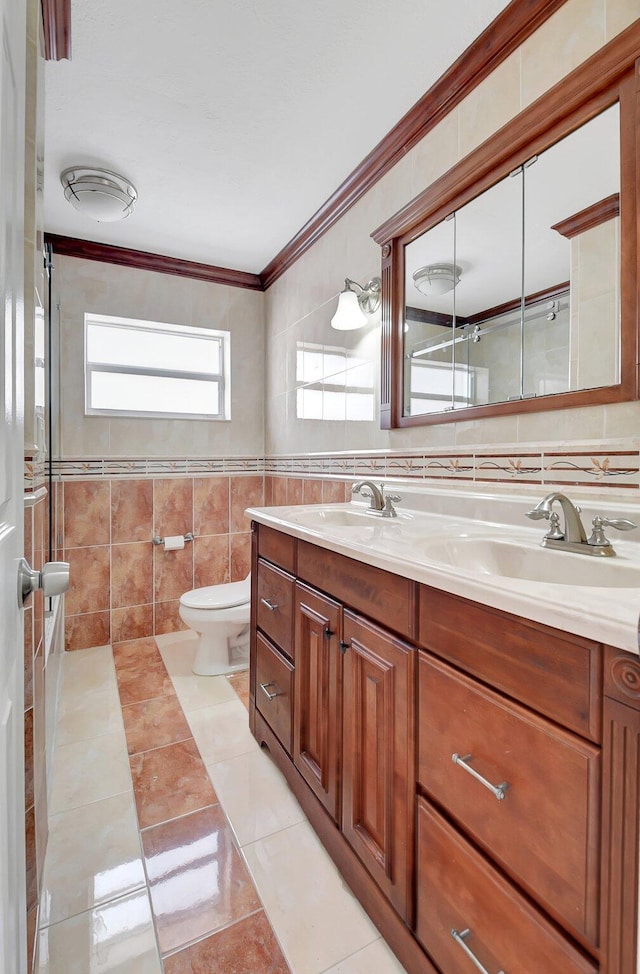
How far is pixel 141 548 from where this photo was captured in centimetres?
296

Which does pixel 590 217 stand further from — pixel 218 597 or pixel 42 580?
pixel 218 597

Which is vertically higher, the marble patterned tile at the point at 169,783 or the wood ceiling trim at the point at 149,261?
the wood ceiling trim at the point at 149,261

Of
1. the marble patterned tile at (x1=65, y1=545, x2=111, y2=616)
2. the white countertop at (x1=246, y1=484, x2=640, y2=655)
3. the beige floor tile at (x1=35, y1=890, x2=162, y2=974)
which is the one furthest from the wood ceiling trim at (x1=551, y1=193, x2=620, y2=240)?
the marble patterned tile at (x1=65, y1=545, x2=111, y2=616)

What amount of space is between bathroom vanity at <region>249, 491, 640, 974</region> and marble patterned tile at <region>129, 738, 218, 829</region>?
40 centimetres

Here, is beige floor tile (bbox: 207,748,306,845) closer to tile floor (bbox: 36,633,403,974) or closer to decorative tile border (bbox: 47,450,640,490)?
tile floor (bbox: 36,633,403,974)

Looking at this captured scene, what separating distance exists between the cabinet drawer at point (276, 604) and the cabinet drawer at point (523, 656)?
69 centimetres

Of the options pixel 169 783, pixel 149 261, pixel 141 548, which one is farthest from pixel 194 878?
pixel 149 261

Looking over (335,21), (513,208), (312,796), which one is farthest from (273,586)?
(335,21)

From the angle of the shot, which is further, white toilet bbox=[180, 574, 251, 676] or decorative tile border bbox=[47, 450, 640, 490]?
white toilet bbox=[180, 574, 251, 676]

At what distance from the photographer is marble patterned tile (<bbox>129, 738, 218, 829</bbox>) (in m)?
1.51

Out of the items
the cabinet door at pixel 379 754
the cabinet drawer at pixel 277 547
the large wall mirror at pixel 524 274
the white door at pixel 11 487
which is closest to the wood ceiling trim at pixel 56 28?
the white door at pixel 11 487

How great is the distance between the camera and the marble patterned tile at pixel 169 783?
1515 mm

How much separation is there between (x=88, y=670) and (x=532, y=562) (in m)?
2.38

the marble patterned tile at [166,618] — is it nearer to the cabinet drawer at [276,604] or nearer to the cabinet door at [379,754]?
the cabinet drawer at [276,604]
